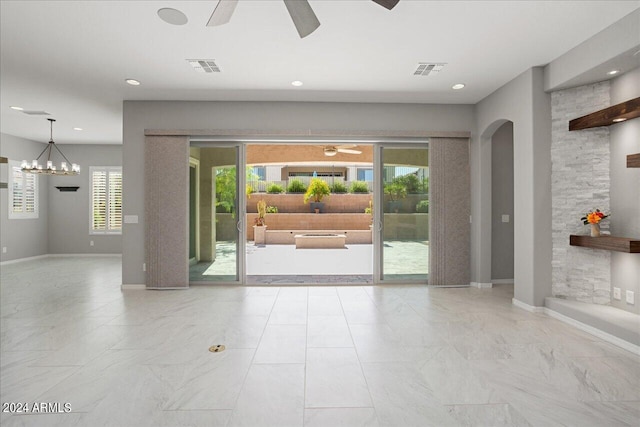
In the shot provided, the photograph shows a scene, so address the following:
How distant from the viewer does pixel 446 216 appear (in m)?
5.73

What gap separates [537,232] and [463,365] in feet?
7.81

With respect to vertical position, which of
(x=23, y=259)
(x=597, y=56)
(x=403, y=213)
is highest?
(x=597, y=56)

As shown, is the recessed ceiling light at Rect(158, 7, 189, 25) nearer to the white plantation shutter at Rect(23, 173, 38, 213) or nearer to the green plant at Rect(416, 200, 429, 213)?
the green plant at Rect(416, 200, 429, 213)

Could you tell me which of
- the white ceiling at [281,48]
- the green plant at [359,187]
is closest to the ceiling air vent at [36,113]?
the white ceiling at [281,48]

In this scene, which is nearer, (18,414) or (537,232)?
(18,414)

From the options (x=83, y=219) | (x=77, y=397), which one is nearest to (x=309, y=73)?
(x=77, y=397)

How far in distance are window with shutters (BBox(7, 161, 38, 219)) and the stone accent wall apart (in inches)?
430

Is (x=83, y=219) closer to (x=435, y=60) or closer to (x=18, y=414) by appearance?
(x=18, y=414)

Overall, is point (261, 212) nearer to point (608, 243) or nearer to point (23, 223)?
point (23, 223)

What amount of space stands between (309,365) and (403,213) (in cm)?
369

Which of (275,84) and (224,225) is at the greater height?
(275,84)

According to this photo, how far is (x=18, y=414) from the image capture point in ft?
7.23

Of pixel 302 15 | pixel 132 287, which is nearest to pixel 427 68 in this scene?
pixel 302 15

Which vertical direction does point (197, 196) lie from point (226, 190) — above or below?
below
